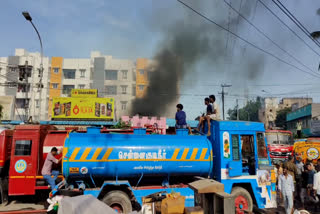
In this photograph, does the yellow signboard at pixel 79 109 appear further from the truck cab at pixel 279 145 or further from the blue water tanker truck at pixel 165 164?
the blue water tanker truck at pixel 165 164

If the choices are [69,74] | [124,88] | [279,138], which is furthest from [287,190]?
[69,74]

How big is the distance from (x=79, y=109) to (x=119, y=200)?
19.2 meters

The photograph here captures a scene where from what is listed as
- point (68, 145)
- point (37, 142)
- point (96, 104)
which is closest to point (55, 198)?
point (68, 145)

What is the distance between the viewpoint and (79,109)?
23.8m

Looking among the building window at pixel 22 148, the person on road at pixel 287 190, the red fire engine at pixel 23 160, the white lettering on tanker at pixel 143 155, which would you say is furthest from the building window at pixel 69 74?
the person on road at pixel 287 190

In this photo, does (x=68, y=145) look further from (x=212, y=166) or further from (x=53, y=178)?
(x=212, y=166)

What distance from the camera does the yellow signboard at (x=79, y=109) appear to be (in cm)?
2362

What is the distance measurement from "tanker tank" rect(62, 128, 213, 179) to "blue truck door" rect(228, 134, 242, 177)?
0.70 metres

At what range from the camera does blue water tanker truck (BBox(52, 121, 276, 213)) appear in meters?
6.33

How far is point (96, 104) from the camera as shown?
78.6ft

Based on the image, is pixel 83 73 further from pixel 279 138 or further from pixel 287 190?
pixel 287 190

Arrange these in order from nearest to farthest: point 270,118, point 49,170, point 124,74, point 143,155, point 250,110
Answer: point 143,155 → point 49,170 → point 124,74 → point 270,118 → point 250,110

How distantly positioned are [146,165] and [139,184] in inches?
40.1

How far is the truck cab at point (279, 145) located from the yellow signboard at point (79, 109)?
16.9m
